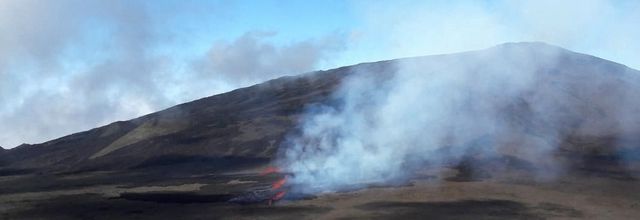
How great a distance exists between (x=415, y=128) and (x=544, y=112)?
56.3ft

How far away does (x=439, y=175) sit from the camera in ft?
154

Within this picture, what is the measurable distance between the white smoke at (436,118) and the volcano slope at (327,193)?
45 centimetres

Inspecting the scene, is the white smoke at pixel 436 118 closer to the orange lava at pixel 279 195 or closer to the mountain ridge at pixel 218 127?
the mountain ridge at pixel 218 127

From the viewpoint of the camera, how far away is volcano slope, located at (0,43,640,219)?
112 feet

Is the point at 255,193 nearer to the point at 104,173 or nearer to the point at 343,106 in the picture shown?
the point at 104,173

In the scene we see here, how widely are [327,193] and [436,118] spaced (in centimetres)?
2749

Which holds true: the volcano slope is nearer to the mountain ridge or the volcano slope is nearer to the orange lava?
the mountain ridge

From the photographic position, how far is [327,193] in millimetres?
38656

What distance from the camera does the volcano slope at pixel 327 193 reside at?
112 ft

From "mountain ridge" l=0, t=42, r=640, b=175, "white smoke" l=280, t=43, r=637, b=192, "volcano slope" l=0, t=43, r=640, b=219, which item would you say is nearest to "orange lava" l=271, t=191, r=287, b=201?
"volcano slope" l=0, t=43, r=640, b=219

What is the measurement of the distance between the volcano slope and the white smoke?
0.45 m

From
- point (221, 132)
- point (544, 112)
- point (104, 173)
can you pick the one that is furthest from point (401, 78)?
point (104, 173)

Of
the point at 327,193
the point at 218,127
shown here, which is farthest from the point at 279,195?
the point at 218,127

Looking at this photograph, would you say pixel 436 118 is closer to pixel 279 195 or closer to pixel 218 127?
pixel 218 127
